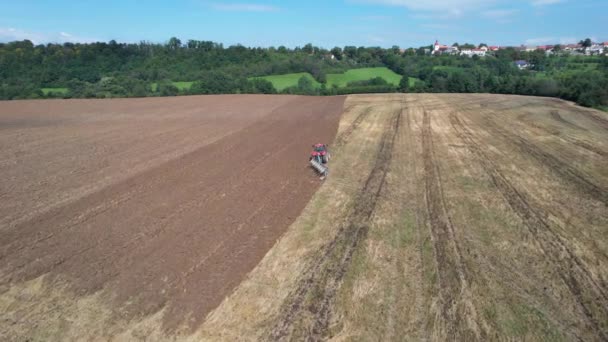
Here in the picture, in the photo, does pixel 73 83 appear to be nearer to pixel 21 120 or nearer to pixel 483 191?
pixel 21 120

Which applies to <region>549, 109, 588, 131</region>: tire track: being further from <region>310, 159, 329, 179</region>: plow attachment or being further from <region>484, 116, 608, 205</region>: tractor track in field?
<region>310, 159, 329, 179</region>: plow attachment

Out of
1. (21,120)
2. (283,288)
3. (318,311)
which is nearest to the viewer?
(318,311)

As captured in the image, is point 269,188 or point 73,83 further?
point 73,83

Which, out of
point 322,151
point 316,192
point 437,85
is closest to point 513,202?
point 316,192

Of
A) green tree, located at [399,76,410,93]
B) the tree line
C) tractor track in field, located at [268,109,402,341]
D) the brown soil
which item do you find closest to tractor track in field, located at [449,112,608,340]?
tractor track in field, located at [268,109,402,341]

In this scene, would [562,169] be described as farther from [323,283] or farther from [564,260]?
[323,283]

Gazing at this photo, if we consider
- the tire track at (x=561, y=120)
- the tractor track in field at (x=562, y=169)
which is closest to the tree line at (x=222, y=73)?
the tire track at (x=561, y=120)

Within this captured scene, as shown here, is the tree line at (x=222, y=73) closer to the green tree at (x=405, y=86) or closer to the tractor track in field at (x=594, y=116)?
the green tree at (x=405, y=86)

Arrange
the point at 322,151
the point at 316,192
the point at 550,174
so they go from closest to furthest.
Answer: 1. the point at 316,192
2. the point at 550,174
3. the point at 322,151
